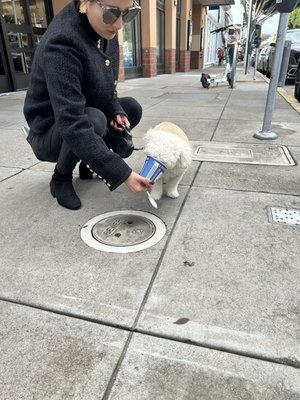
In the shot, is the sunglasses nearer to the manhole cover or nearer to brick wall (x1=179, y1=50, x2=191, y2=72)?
the manhole cover

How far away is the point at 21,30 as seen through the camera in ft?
29.9

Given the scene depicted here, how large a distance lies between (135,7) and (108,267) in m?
1.67

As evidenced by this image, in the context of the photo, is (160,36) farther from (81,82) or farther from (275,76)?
(81,82)

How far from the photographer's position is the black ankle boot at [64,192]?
2777 mm

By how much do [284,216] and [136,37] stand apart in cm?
1380

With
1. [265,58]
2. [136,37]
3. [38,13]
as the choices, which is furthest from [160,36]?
[38,13]

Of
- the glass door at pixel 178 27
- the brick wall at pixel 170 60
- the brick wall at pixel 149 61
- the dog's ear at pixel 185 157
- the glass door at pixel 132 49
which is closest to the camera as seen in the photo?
the dog's ear at pixel 185 157

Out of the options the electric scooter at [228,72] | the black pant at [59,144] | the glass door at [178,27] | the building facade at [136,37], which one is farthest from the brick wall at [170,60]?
the black pant at [59,144]

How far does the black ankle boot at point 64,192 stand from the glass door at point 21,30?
24.0 feet

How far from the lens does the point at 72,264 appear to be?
2088 mm

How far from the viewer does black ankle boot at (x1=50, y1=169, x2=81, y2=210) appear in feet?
9.11

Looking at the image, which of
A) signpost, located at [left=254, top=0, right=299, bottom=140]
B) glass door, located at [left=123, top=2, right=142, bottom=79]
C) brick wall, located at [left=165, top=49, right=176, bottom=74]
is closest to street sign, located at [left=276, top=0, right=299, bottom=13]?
signpost, located at [left=254, top=0, right=299, bottom=140]

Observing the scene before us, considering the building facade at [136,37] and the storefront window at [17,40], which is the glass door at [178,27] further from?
the storefront window at [17,40]

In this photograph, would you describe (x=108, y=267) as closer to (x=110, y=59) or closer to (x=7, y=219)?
(x=7, y=219)
